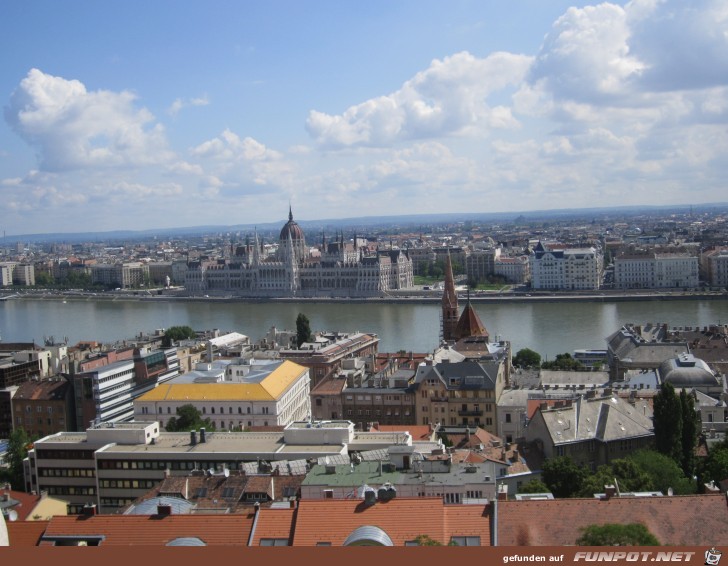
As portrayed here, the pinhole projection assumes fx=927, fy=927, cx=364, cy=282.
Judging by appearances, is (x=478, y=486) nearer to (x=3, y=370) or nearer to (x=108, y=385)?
(x=108, y=385)

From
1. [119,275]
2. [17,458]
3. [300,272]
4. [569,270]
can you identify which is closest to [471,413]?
[17,458]

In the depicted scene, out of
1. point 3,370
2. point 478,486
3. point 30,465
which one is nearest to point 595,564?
point 478,486

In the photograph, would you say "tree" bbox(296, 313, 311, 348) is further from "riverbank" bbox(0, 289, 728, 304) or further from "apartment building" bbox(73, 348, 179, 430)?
"riverbank" bbox(0, 289, 728, 304)

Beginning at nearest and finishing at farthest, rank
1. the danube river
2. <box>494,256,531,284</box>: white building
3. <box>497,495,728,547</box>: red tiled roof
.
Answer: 1. <box>497,495,728,547</box>: red tiled roof
2. the danube river
3. <box>494,256,531,284</box>: white building

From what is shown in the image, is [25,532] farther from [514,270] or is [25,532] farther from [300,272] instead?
[514,270]

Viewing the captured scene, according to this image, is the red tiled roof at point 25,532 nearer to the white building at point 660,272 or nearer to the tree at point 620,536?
the tree at point 620,536

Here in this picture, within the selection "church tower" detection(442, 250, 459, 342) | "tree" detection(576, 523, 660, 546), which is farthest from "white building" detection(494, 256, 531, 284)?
"tree" detection(576, 523, 660, 546)
